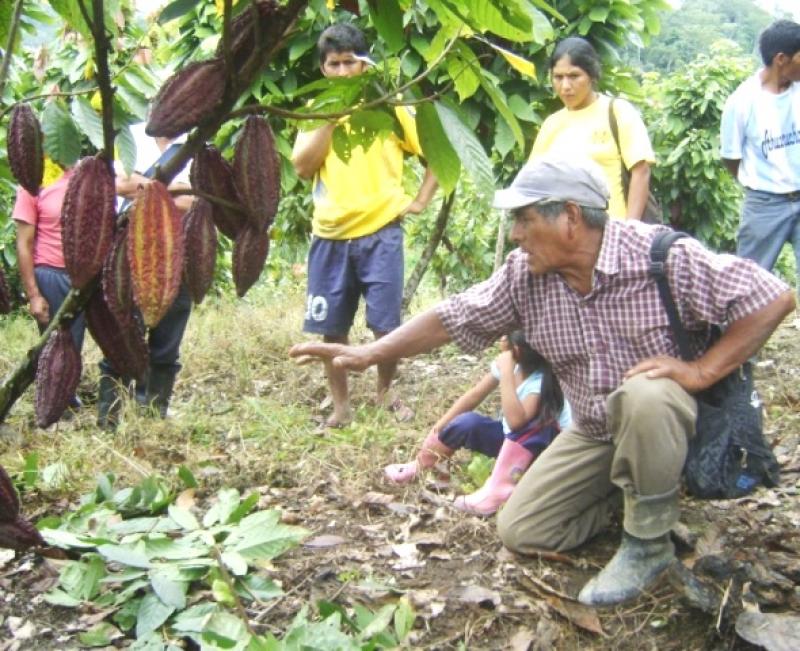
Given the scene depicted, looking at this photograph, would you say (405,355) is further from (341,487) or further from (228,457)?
(228,457)

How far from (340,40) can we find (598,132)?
0.97 m

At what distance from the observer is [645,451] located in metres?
2.20

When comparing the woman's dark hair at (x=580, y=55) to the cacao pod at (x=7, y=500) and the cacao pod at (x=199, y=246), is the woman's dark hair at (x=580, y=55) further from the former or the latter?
the cacao pod at (x=7, y=500)

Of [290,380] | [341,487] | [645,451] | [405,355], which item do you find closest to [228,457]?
[341,487]

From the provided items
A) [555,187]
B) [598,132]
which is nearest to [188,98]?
[555,187]

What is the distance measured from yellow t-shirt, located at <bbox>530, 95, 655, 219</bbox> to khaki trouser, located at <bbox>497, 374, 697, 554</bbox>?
1072 mm

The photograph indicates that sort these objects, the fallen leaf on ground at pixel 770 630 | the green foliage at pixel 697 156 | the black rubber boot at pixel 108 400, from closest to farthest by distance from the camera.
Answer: the fallen leaf on ground at pixel 770 630
the black rubber boot at pixel 108 400
the green foliage at pixel 697 156

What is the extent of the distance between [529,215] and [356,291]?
5.22 feet

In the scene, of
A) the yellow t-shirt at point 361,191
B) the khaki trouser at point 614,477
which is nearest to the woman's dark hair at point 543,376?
the khaki trouser at point 614,477

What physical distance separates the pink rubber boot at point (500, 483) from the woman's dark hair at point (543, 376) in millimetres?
149

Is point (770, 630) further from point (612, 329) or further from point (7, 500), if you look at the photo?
point (7, 500)

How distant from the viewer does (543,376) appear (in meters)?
2.90

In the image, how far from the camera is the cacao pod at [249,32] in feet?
3.34

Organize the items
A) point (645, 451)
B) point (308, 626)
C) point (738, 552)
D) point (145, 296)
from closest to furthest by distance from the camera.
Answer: point (145, 296), point (308, 626), point (645, 451), point (738, 552)
